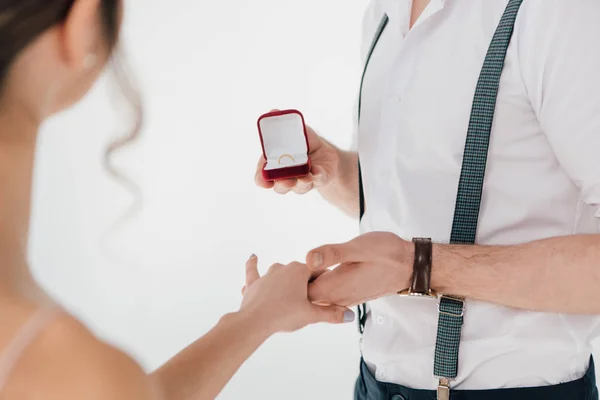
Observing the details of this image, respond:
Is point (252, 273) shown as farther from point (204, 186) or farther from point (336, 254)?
point (204, 186)

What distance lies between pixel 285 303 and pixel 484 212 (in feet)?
0.91

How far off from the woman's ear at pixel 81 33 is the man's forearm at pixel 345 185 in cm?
63

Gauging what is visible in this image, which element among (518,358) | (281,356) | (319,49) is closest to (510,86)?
(518,358)

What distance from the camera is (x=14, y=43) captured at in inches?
21.0

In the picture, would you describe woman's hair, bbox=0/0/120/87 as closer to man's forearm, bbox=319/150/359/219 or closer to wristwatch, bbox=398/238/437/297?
wristwatch, bbox=398/238/437/297

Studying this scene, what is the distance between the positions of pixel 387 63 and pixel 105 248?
1.31 m

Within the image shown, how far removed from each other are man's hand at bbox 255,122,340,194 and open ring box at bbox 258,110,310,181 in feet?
0.04

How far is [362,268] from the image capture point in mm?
832

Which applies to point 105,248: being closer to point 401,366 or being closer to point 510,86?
point 401,366

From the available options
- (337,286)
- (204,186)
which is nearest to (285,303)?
(337,286)

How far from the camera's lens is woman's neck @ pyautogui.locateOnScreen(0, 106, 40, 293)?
55 centimetres

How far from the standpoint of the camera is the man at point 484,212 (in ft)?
2.52

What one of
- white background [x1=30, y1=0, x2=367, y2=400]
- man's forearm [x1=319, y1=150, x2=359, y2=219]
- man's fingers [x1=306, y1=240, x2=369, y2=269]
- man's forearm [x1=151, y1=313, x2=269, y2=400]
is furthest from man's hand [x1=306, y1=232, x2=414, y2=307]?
white background [x1=30, y1=0, x2=367, y2=400]

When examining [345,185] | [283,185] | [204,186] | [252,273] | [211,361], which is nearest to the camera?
[211,361]
